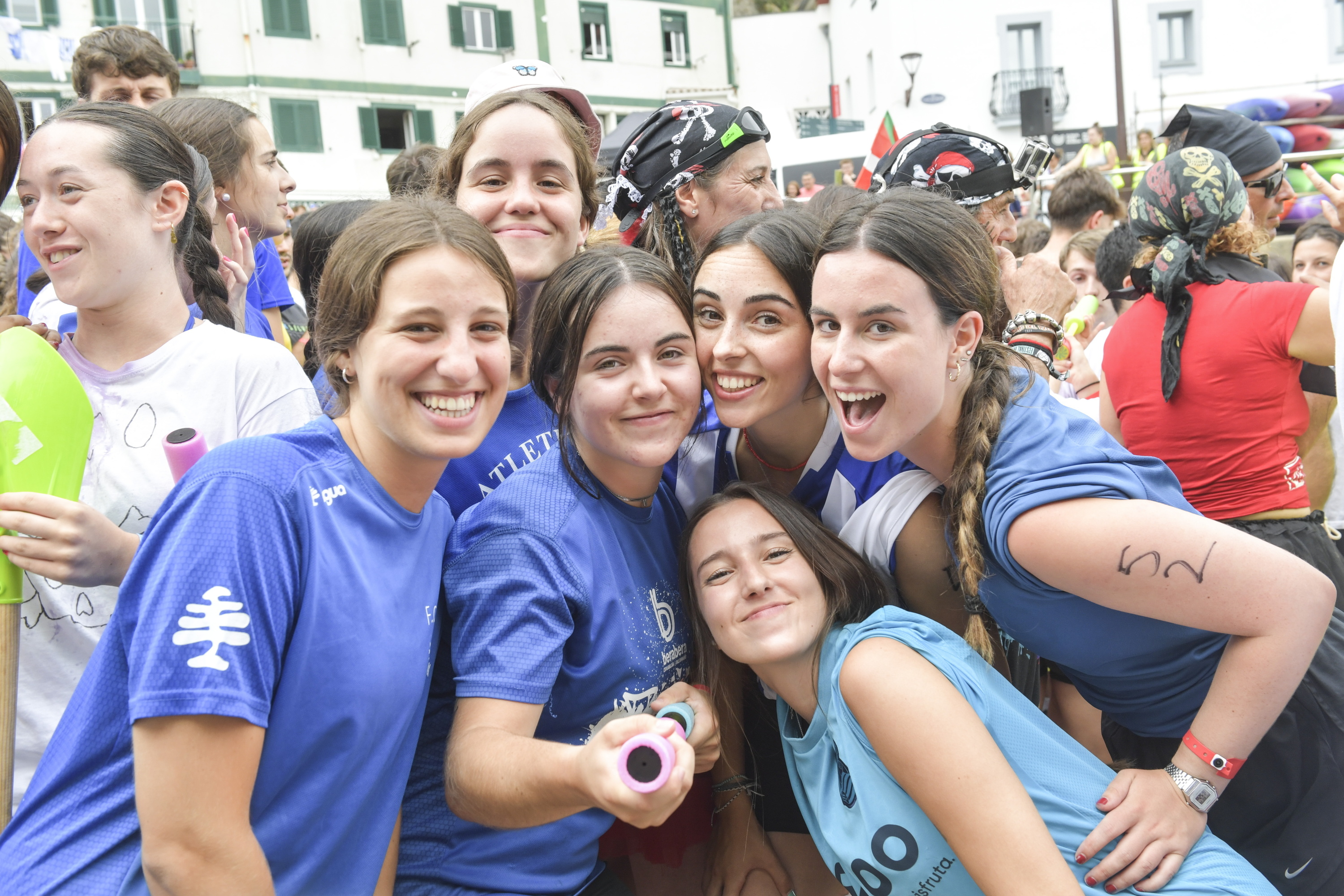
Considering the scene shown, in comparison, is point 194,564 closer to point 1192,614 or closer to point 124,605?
point 124,605

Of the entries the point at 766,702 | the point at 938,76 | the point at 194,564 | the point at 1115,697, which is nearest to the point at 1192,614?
the point at 1115,697

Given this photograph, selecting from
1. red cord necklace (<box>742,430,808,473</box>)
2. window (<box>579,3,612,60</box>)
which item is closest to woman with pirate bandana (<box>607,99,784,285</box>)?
red cord necklace (<box>742,430,808,473</box>)

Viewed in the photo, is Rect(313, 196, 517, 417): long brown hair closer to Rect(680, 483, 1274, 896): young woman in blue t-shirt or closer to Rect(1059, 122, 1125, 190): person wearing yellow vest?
Rect(680, 483, 1274, 896): young woman in blue t-shirt

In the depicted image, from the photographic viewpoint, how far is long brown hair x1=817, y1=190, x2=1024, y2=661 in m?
2.14

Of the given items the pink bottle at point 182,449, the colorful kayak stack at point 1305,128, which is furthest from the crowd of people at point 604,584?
the colorful kayak stack at point 1305,128

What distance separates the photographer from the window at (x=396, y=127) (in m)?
24.2

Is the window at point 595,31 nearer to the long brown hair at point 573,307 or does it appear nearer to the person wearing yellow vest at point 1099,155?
the person wearing yellow vest at point 1099,155

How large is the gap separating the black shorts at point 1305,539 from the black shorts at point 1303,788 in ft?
4.31

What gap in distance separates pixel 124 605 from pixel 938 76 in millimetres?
25658

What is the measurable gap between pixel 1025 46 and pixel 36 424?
2626 cm

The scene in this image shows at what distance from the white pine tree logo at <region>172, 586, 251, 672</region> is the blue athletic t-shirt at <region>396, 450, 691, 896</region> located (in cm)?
51

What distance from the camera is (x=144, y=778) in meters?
1.54

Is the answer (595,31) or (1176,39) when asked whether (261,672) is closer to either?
(1176,39)

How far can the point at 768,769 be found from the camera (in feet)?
9.16
